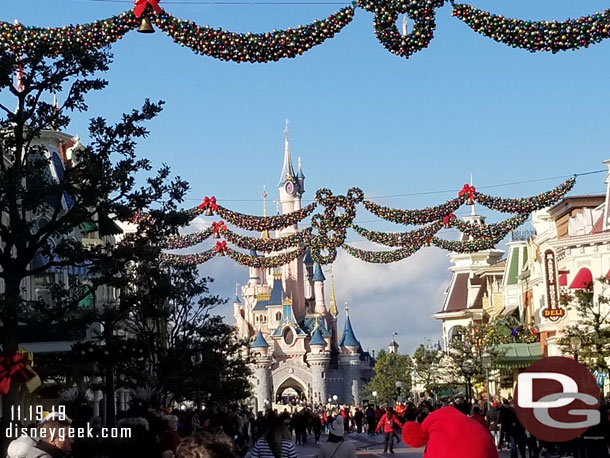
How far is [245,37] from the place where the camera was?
628 inches

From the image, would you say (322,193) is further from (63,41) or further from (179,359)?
(63,41)

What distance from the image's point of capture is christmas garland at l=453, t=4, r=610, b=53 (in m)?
16.1

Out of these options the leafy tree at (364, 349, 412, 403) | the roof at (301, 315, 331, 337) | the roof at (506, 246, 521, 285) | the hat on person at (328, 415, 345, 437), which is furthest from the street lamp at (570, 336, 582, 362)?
the roof at (301, 315, 331, 337)

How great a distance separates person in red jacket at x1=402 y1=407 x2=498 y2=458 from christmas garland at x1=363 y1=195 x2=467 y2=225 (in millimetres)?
25728

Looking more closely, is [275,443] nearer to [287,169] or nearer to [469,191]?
[469,191]

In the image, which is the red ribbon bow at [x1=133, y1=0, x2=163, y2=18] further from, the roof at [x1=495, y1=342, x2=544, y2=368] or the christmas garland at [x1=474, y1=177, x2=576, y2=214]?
the roof at [x1=495, y1=342, x2=544, y2=368]

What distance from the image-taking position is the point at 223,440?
6367 mm

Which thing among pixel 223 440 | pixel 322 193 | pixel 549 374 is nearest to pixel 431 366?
pixel 322 193

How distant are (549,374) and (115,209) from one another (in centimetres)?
931

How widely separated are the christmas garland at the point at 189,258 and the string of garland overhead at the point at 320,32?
23.1m

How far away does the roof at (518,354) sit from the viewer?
58.3m

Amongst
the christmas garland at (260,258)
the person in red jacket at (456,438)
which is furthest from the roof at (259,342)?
the person in red jacket at (456,438)

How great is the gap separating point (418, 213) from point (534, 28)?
1845cm

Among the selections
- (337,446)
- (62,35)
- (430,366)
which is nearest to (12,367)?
(62,35)
